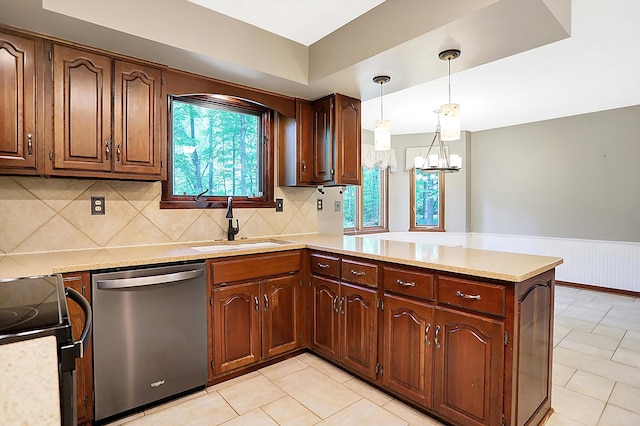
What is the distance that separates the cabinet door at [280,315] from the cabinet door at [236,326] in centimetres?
7

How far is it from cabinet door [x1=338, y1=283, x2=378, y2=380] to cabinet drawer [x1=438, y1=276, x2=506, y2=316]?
0.52 meters

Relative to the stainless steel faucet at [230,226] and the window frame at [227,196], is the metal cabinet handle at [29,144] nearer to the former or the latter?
the window frame at [227,196]

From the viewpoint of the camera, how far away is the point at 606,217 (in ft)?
16.3

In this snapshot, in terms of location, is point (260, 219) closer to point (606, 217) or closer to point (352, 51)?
point (352, 51)

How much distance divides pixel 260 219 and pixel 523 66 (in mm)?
2930

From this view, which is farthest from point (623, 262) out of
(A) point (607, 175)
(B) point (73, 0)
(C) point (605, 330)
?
(B) point (73, 0)

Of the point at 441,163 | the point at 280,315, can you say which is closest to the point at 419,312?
the point at 280,315

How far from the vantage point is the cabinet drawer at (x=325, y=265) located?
2549 mm

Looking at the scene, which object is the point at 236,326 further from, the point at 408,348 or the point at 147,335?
A: the point at 408,348

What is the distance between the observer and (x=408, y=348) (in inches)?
81.1

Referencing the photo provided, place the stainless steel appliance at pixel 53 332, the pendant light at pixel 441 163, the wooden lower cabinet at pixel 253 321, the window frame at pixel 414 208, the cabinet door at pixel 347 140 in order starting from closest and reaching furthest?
the stainless steel appliance at pixel 53 332 < the wooden lower cabinet at pixel 253 321 < the cabinet door at pixel 347 140 < the pendant light at pixel 441 163 < the window frame at pixel 414 208

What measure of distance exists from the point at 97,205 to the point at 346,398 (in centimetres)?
213

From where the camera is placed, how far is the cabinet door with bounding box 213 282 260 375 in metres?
2.36

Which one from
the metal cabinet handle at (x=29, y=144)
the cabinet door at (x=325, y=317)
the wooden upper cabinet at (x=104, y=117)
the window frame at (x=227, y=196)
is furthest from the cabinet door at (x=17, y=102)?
the cabinet door at (x=325, y=317)
